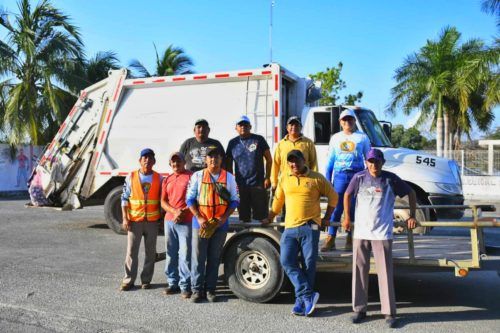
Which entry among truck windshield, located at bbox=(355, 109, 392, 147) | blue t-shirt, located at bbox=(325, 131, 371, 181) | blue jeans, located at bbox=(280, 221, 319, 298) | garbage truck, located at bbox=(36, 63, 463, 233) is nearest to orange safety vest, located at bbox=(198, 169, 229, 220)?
blue jeans, located at bbox=(280, 221, 319, 298)

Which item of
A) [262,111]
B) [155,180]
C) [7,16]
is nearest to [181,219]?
[155,180]

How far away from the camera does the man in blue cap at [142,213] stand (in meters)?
6.07

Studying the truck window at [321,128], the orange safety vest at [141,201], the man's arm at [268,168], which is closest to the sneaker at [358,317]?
the man's arm at [268,168]

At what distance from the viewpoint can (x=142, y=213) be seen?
20.0ft

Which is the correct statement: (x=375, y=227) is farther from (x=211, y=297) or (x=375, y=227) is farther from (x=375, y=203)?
(x=211, y=297)

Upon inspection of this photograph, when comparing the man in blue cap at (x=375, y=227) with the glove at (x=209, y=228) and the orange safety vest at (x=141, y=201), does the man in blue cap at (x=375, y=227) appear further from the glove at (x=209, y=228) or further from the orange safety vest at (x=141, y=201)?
the orange safety vest at (x=141, y=201)

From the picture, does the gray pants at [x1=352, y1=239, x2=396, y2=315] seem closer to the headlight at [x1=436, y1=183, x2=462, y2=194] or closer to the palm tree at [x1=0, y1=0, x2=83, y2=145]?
the headlight at [x1=436, y1=183, x2=462, y2=194]

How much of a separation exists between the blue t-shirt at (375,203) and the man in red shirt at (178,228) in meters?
1.89

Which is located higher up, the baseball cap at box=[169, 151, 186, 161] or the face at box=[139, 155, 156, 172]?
the baseball cap at box=[169, 151, 186, 161]

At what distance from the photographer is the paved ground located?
4.79 meters

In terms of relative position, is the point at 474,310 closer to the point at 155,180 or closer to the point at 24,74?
the point at 155,180

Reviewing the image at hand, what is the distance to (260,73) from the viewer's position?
30.6 feet

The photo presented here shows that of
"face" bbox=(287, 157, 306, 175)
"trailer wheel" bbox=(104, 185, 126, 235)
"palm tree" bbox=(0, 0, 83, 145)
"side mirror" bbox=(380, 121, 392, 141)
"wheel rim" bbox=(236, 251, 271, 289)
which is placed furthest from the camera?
"palm tree" bbox=(0, 0, 83, 145)

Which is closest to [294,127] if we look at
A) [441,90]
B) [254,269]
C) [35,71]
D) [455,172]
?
[254,269]
